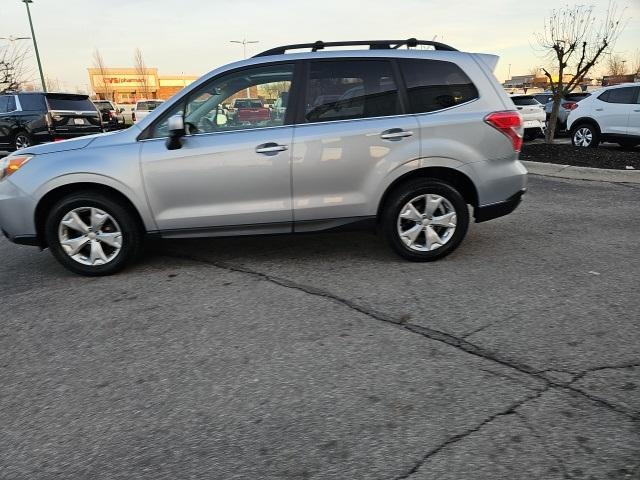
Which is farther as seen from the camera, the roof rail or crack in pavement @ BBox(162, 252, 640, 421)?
the roof rail

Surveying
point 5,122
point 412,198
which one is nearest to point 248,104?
point 412,198

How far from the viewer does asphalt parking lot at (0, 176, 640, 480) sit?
2.22 metres

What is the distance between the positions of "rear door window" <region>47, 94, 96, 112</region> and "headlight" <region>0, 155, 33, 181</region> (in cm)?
994

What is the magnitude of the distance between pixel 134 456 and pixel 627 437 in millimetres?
2166

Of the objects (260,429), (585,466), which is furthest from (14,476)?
(585,466)

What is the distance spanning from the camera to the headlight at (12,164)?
4.48m

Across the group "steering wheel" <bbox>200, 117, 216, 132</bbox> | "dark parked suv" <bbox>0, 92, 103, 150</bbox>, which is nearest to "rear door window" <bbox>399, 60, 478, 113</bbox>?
"steering wheel" <bbox>200, 117, 216, 132</bbox>

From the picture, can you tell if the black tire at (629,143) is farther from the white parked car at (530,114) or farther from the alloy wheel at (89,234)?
the alloy wheel at (89,234)

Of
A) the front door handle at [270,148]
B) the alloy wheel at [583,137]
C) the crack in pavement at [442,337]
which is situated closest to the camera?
the crack in pavement at [442,337]

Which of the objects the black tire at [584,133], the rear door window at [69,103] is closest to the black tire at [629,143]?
the black tire at [584,133]

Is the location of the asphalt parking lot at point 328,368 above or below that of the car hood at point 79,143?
below

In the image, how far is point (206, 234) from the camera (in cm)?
455

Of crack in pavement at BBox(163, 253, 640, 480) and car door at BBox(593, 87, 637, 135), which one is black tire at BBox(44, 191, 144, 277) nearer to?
crack in pavement at BBox(163, 253, 640, 480)

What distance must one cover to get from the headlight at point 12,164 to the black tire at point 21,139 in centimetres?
Result: 1019
